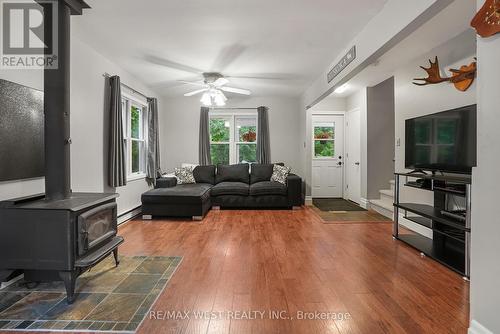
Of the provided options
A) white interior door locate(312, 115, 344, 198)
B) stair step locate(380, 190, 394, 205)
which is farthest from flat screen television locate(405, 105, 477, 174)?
white interior door locate(312, 115, 344, 198)

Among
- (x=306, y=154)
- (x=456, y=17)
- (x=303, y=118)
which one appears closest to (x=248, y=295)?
(x=456, y=17)

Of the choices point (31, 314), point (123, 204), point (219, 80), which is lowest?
point (31, 314)

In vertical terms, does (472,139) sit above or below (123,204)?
above

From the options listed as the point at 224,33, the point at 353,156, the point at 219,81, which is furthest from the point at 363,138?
the point at 224,33

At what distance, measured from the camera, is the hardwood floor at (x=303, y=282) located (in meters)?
1.65

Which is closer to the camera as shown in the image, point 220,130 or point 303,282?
point 303,282

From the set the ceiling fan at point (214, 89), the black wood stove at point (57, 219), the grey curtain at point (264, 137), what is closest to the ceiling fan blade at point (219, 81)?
the ceiling fan at point (214, 89)

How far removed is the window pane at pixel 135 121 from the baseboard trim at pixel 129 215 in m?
1.36

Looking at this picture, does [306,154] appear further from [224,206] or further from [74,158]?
[74,158]

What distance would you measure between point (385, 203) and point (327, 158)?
6.65 ft

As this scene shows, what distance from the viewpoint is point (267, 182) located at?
5426 mm

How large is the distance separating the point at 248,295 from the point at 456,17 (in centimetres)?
307

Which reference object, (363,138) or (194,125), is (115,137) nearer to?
(194,125)

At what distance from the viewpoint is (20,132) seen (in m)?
2.20
